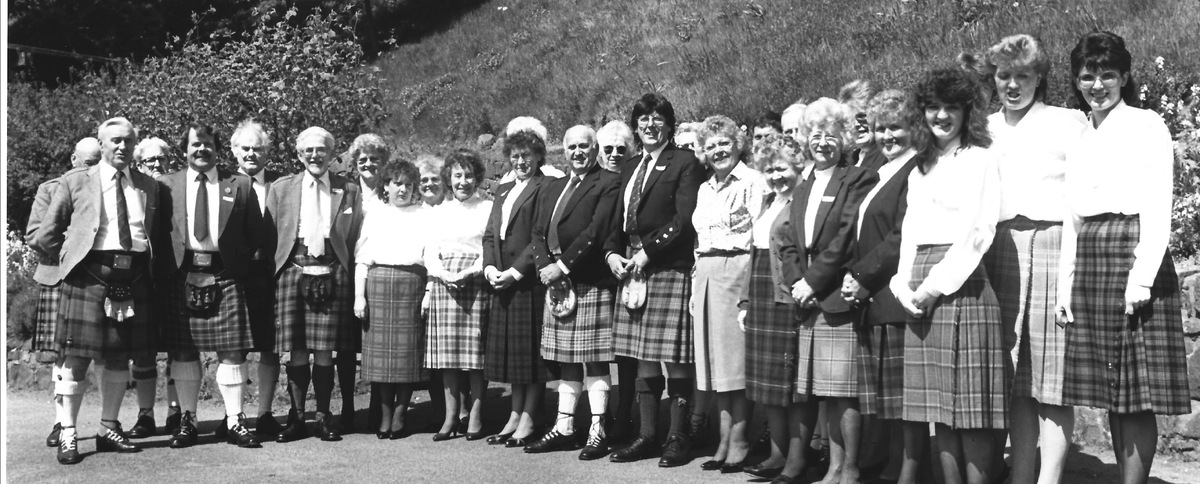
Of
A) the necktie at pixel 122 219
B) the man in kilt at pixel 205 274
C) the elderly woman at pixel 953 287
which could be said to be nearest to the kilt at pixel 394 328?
the man in kilt at pixel 205 274

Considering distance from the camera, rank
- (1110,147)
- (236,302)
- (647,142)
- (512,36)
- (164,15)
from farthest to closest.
→ (164,15), (512,36), (236,302), (647,142), (1110,147)

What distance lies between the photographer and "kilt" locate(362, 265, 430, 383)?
7430 millimetres

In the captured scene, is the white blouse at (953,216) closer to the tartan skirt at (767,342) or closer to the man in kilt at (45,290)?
the tartan skirt at (767,342)

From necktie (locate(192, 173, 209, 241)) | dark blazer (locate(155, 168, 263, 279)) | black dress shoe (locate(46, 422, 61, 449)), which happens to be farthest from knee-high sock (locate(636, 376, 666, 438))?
black dress shoe (locate(46, 422, 61, 449))

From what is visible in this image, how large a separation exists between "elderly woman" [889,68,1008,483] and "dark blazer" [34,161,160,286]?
4.20 m

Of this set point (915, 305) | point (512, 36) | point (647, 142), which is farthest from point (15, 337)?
point (512, 36)

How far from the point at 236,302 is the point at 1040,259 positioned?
4349 millimetres

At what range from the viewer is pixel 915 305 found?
4891mm

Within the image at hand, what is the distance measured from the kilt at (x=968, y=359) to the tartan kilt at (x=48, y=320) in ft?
15.4

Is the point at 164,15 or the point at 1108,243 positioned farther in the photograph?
the point at 164,15

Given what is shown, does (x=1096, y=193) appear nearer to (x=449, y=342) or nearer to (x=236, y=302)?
(x=449, y=342)

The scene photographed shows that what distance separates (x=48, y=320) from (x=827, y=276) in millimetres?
4299

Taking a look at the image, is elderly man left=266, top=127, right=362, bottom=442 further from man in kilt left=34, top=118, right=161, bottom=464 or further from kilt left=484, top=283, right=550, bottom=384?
kilt left=484, top=283, right=550, bottom=384

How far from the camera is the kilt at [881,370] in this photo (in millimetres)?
5141
